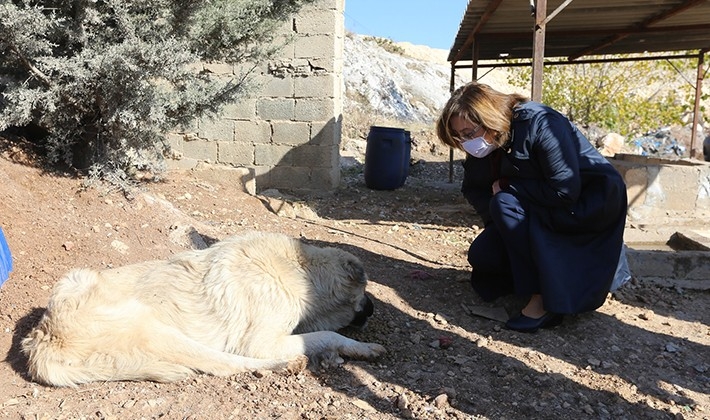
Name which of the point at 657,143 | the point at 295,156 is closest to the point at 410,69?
the point at 657,143

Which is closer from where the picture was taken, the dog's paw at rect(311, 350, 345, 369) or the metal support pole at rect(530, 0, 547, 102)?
the dog's paw at rect(311, 350, 345, 369)

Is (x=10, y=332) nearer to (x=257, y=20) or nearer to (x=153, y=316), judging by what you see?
(x=153, y=316)

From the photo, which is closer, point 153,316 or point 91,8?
point 153,316

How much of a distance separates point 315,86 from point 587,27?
4535 millimetres

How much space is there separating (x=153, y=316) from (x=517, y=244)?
2.25m

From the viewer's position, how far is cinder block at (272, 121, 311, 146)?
29.3 ft

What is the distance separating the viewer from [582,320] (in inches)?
156

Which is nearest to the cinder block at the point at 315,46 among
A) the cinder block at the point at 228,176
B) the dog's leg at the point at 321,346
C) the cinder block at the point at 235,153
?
the cinder block at the point at 235,153

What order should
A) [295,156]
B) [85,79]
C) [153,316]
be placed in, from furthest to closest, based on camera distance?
1. [295,156]
2. [85,79]
3. [153,316]

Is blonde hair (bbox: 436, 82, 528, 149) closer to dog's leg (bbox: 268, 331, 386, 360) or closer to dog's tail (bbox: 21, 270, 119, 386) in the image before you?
dog's leg (bbox: 268, 331, 386, 360)

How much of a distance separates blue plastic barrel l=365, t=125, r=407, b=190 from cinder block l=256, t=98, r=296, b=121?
2.10 m

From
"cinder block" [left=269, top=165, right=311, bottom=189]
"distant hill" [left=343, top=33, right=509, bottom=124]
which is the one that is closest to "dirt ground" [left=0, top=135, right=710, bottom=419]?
"cinder block" [left=269, top=165, right=311, bottom=189]

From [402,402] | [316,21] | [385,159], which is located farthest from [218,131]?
[402,402]

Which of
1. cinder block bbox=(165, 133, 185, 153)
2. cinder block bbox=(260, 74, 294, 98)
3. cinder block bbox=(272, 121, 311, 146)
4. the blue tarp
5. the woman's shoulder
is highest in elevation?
cinder block bbox=(260, 74, 294, 98)
